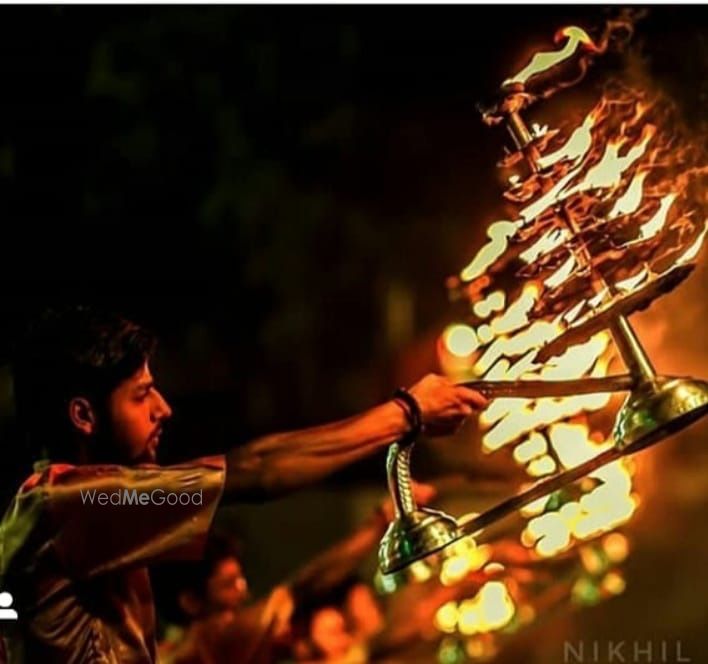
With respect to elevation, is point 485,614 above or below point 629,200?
below

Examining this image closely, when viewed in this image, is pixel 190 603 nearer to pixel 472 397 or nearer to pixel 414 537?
pixel 414 537

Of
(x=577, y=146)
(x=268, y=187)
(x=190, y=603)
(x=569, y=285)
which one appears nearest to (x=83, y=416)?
(x=190, y=603)

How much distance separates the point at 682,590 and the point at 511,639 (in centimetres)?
28

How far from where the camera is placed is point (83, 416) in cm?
214

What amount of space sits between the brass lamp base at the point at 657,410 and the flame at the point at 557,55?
0.52 m

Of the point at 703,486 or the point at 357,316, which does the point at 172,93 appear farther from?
the point at 703,486

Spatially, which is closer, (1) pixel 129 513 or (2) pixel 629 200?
(1) pixel 129 513

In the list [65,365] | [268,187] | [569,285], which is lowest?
[569,285]

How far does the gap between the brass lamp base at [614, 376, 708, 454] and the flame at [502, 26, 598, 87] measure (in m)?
0.52

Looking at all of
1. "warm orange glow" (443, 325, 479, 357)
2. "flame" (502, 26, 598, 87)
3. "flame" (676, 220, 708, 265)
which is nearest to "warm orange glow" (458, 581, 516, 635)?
"warm orange glow" (443, 325, 479, 357)

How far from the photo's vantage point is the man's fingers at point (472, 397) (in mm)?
2172

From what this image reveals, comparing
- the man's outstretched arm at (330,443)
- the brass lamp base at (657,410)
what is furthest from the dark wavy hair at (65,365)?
the brass lamp base at (657,410)

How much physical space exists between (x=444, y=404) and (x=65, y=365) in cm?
58

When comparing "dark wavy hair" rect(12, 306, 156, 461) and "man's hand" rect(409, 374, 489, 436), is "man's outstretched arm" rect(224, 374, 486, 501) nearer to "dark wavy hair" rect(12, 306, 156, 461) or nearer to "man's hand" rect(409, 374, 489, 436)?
"man's hand" rect(409, 374, 489, 436)
